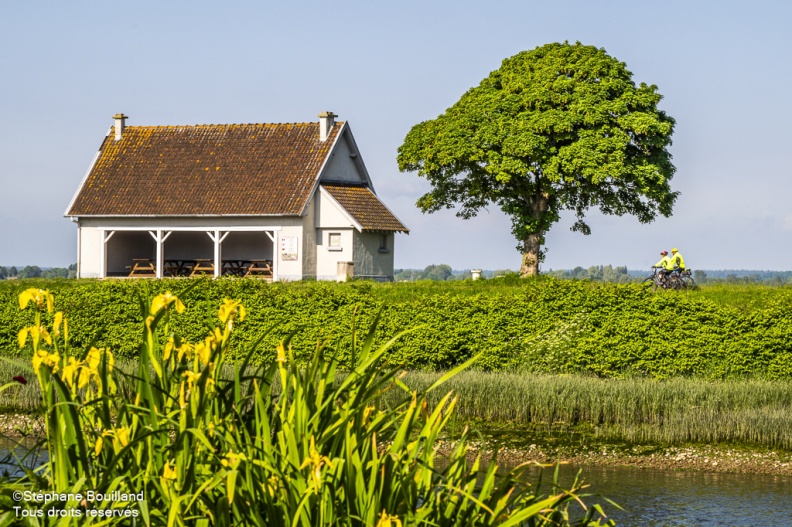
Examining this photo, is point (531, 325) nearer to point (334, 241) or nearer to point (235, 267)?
point (334, 241)

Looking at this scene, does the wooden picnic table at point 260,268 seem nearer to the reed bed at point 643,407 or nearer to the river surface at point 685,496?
the reed bed at point 643,407

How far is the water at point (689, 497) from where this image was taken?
13.1 m

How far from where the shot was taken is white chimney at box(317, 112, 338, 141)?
150ft

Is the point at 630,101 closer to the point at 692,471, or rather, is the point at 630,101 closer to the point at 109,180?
the point at 109,180

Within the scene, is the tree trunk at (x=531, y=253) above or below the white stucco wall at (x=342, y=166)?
below

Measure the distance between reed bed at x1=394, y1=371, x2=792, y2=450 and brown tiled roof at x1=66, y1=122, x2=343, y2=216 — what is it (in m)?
25.3

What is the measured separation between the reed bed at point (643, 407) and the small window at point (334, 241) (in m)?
25.3

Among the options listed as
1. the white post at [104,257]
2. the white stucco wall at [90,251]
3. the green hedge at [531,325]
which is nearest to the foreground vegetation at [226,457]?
the green hedge at [531,325]

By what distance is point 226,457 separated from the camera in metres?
5.12

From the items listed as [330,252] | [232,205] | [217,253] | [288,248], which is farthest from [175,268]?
[330,252]

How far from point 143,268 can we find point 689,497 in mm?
34074

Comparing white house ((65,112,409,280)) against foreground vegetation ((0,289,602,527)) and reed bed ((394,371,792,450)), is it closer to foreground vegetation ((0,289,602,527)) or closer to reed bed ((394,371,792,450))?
reed bed ((394,371,792,450))

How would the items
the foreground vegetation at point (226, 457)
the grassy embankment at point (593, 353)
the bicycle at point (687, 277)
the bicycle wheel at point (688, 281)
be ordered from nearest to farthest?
the foreground vegetation at point (226, 457) → the grassy embankment at point (593, 353) → the bicycle wheel at point (688, 281) → the bicycle at point (687, 277)

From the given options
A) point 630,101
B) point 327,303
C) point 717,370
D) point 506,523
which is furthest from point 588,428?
point 630,101
